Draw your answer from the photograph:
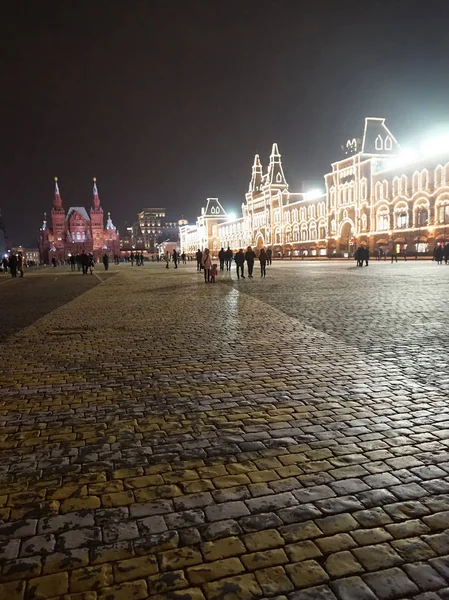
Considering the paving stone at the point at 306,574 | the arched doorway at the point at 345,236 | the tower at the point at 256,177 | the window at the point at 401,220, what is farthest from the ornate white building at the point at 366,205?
the paving stone at the point at 306,574

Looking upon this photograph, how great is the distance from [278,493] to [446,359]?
405 centimetres

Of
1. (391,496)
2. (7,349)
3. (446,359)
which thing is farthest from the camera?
(7,349)

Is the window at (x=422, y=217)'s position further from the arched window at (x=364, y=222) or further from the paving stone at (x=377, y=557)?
the paving stone at (x=377, y=557)

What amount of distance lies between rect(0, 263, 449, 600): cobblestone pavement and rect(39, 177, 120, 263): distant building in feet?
443

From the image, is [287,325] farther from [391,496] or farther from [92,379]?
[391,496]

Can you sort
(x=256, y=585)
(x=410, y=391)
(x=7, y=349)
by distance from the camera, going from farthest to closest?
1. (x=7, y=349)
2. (x=410, y=391)
3. (x=256, y=585)

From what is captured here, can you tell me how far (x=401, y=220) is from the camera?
180 feet

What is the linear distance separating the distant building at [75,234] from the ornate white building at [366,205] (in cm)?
5268

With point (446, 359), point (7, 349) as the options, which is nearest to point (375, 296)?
point (446, 359)

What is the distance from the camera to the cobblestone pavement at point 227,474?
7.34ft

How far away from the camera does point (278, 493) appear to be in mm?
2928

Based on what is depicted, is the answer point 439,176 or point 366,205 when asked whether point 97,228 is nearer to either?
point 366,205

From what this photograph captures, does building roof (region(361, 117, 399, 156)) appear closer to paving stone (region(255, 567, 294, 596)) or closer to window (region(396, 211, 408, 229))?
window (region(396, 211, 408, 229))

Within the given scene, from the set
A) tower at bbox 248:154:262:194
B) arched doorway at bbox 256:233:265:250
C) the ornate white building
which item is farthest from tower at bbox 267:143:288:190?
arched doorway at bbox 256:233:265:250
